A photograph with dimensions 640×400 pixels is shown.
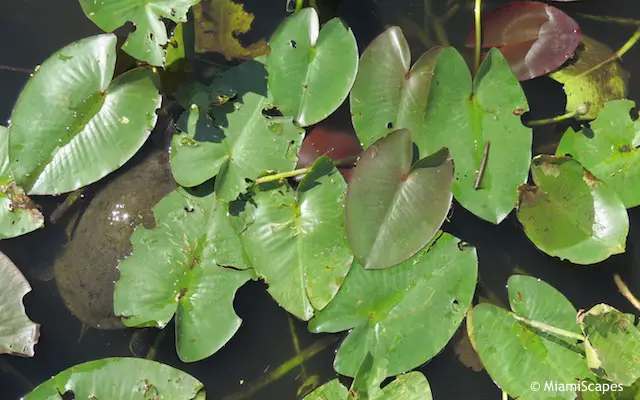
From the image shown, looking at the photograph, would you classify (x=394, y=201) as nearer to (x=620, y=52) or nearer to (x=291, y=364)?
(x=291, y=364)

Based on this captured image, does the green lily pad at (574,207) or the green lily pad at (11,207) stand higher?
the green lily pad at (11,207)

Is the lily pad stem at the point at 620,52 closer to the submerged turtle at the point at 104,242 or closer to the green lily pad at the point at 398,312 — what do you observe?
the green lily pad at the point at 398,312

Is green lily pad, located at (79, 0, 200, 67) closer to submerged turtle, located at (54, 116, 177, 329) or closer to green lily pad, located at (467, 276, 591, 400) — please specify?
submerged turtle, located at (54, 116, 177, 329)

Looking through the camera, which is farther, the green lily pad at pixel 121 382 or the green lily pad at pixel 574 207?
the green lily pad at pixel 574 207

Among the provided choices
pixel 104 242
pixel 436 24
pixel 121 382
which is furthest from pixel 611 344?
pixel 104 242

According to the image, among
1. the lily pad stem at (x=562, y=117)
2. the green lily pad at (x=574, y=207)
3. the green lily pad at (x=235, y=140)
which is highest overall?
the green lily pad at (x=235, y=140)

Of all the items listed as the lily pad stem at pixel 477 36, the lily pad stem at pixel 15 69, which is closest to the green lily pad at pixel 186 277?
the lily pad stem at pixel 15 69

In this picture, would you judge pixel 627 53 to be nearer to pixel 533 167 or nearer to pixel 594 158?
pixel 594 158
